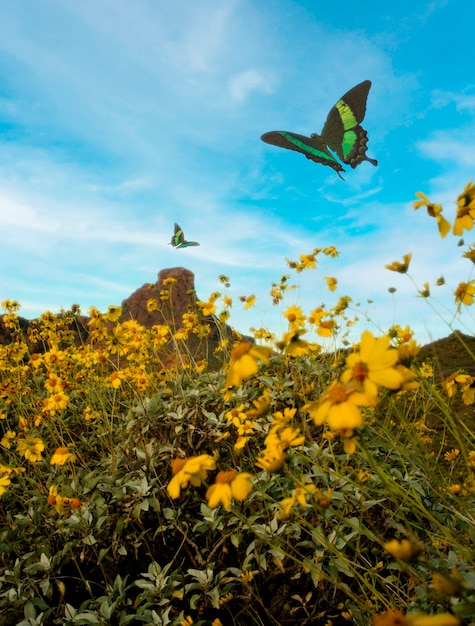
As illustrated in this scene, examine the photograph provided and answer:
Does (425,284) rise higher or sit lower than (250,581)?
higher

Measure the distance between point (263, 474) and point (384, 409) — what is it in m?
1.16

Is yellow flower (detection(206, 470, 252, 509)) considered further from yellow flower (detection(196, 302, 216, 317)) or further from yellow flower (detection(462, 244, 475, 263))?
yellow flower (detection(196, 302, 216, 317))

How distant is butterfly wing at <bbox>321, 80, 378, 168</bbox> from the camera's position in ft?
14.0

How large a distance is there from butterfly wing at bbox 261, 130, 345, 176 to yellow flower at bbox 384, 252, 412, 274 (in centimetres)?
260

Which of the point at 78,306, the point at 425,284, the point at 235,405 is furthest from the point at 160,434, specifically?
the point at 425,284

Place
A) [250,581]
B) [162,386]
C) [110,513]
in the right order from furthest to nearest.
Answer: [162,386], [110,513], [250,581]

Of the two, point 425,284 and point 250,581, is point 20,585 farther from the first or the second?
point 425,284

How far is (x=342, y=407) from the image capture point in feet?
2.79

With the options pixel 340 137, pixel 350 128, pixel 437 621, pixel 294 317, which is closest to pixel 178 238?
pixel 340 137

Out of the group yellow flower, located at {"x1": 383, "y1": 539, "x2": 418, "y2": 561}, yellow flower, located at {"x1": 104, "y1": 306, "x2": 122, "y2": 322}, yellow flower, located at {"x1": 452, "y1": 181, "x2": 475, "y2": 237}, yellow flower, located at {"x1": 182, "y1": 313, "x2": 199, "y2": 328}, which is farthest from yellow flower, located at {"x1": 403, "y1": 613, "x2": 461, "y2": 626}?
yellow flower, located at {"x1": 182, "y1": 313, "x2": 199, "y2": 328}

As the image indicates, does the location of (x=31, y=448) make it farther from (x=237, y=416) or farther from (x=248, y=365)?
(x=248, y=365)

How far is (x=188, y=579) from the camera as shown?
2000 millimetres

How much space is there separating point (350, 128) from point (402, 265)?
12.2 feet

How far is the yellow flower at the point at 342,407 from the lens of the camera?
0.82 metres
